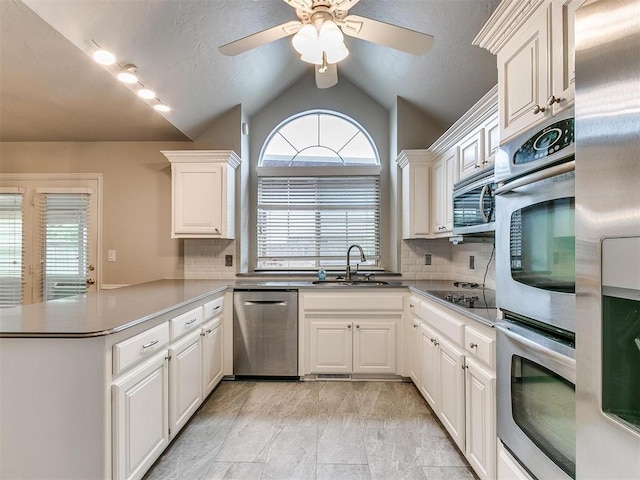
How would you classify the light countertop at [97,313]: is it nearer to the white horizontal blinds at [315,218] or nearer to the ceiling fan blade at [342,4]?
the white horizontal blinds at [315,218]

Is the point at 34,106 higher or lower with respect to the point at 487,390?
higher

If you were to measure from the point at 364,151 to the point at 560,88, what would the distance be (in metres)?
2.99

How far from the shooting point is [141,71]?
2.54 metres

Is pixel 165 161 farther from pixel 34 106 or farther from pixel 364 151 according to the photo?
pixel 364 151

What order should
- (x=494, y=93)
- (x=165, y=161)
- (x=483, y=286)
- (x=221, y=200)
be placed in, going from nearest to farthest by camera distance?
(x=494, y=93) → (x=483, y=286) → (x=221, y=200) → (x=165, y=161)

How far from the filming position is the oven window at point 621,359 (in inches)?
23.5

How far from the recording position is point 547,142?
45.2 inches

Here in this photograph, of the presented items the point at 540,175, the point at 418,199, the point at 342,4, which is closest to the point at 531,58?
the point at 540,175

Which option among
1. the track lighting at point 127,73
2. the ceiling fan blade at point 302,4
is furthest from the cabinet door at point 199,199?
the ceiling fan blade at point 302,4

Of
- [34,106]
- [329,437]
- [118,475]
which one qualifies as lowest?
[329,437]

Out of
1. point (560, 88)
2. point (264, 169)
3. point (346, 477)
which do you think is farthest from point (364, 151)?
point (346, 477)

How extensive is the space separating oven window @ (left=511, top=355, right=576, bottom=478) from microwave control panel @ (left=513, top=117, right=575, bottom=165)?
731 mm

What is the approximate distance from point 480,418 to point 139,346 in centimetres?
168

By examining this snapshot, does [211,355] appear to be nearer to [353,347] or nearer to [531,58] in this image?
[353,347]
